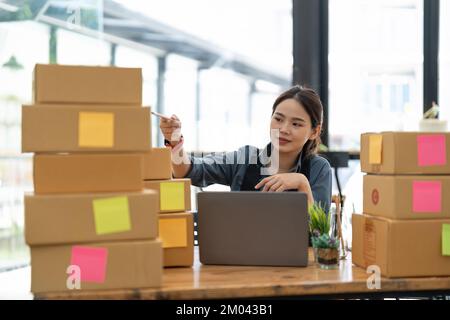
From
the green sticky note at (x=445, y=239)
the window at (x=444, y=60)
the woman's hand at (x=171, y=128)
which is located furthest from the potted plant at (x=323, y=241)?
the window at (x=444, y=60)

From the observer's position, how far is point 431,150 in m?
1.65

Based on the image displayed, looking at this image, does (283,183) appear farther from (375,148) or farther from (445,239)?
(445,239)

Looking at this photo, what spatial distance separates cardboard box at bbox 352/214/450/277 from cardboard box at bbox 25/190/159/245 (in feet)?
2.12

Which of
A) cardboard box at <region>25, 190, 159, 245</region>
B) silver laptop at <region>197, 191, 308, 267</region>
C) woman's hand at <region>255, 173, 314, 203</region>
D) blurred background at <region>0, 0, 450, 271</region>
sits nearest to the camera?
cardboard box at <region>25, 190, 159, 245</region>

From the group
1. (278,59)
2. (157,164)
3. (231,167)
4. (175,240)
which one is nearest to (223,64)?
(278,59)

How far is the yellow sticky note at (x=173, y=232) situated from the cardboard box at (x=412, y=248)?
58cm

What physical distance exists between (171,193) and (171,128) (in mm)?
382

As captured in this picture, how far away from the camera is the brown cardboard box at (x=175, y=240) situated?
1734mm

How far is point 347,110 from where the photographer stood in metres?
3.97

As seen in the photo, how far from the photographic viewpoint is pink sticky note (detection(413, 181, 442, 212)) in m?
1.62

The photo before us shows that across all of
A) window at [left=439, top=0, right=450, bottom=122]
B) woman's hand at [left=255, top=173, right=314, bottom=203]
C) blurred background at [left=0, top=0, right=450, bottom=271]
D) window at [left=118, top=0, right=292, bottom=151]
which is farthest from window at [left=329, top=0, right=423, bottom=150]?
woman's hand at [left=255, top=173, right=314, bottom=203]

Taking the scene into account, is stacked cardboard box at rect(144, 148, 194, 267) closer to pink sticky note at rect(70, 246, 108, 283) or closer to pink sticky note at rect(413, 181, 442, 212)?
pink sticky note at rect(70, 246, 108, 283)

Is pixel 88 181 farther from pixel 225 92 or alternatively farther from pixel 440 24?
pixel 440 24
